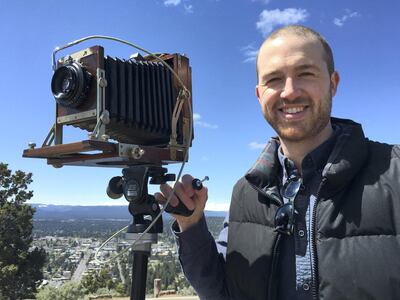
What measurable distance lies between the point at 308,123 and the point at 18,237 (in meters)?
19.5

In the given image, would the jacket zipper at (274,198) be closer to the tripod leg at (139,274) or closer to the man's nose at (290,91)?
the man's nose at (290,91)

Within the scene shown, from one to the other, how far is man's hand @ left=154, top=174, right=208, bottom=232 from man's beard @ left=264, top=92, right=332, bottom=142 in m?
0.49

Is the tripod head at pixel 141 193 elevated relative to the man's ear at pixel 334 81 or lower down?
lower down

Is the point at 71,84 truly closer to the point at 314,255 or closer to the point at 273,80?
the point at 273,80

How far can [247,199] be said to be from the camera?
6.97ft

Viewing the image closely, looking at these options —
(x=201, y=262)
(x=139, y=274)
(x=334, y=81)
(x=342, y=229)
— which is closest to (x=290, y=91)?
(x=334, y=81)

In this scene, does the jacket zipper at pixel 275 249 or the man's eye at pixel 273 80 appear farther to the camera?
the man's eye at pixel 273 80

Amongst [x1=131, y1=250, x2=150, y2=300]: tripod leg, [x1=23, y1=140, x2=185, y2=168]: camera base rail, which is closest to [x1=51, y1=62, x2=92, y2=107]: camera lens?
[x1=23, y1=140, x2=185, y2=168]: camera base rail

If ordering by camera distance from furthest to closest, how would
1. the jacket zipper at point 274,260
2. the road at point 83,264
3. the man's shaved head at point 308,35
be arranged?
the road at point 83,264, the man's shaved head at point 308,35, the jacket zipper at point 274,260

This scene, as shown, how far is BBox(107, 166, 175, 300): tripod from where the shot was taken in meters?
2.08

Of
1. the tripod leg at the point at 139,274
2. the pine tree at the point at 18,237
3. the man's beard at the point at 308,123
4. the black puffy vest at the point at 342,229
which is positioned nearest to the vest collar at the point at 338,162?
the black puffy vest at the point at 342,229

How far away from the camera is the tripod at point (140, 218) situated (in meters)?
2.08

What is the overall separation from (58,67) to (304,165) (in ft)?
4.39

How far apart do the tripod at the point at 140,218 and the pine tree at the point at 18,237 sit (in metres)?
17.6
